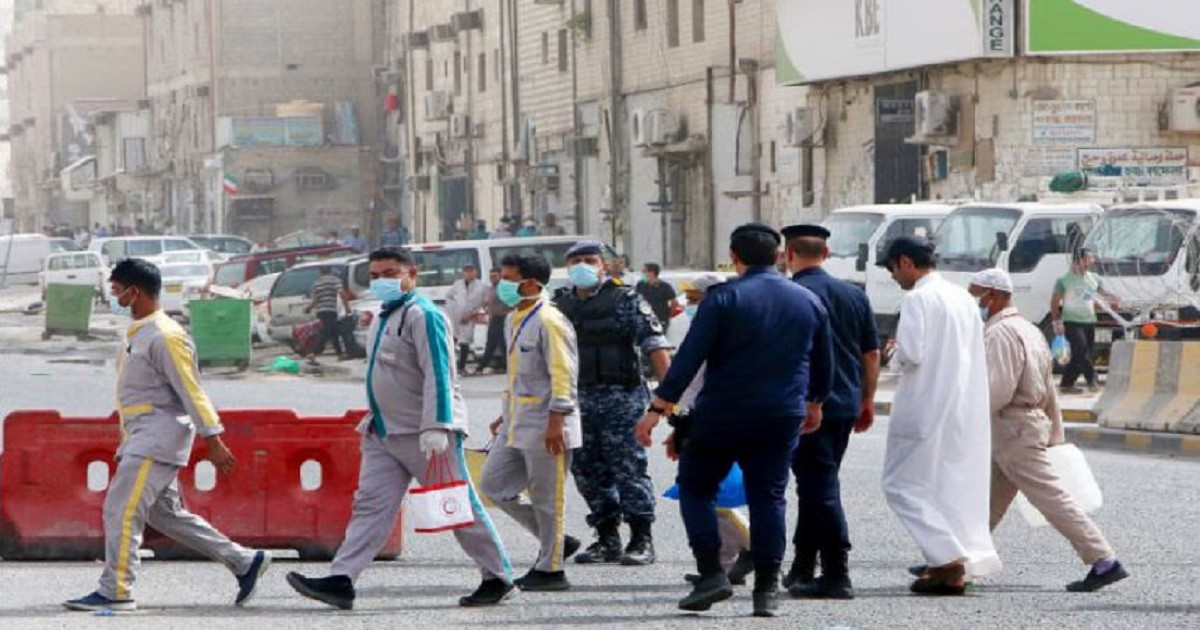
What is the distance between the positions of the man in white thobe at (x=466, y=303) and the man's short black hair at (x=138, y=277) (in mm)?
22044

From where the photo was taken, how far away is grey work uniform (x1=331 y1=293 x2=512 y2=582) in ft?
35.5

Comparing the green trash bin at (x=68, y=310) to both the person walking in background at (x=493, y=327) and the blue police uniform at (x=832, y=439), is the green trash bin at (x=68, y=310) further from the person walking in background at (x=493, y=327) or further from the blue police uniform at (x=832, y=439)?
the blue police uniform at (x=832, y=439)

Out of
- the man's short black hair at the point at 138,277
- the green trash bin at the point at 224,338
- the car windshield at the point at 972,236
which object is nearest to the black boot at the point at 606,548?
the man's short black hair at the point at 138,277

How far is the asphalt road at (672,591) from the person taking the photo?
35.0 feet

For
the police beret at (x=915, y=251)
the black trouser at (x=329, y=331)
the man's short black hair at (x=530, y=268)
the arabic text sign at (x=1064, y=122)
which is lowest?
the black trouser at (x=329, y=331)

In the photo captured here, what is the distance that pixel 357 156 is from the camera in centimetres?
7812

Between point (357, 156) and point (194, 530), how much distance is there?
67292mm

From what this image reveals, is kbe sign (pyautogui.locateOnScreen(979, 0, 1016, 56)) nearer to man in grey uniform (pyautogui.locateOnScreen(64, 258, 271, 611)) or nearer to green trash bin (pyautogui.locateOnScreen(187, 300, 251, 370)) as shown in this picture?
green trash bin (pyautogui.locateOnScreen(187, 300, 251, 370))

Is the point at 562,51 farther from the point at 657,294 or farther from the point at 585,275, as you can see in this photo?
the point at 585,275

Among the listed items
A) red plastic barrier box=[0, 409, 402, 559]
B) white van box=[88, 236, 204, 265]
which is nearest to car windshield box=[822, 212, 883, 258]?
red plastic barrier box=[0, 409, 402, 559]

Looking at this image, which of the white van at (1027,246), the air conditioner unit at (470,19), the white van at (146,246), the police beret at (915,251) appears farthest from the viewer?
the air conditioner unit at (470,19)

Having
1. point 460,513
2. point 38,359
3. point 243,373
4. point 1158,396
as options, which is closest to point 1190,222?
point 1158,396

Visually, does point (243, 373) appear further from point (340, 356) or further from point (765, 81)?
point (765, 81)

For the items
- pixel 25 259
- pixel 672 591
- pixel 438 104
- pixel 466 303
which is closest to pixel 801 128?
pixel 466 303
